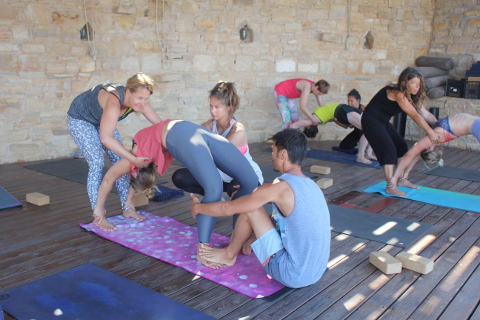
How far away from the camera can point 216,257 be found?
288 centimetres

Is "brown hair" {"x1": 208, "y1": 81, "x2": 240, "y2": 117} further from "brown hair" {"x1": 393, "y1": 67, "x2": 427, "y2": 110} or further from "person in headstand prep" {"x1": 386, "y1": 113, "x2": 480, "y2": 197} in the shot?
"person in headstand prep" {"x1": 386, "y1": 113, "x2": 480, "y2": 197}

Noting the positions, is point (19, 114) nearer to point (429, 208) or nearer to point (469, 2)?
point (429, 208)

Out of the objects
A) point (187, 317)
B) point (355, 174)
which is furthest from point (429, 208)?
point (187, 317)

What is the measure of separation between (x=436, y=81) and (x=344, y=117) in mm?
2624

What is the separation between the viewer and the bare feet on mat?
2873 millimetres

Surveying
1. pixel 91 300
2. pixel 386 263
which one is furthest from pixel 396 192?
pixel 91 300

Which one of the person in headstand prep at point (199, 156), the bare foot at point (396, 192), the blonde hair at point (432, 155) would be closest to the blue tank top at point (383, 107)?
the blonde hair at point (432, 155)

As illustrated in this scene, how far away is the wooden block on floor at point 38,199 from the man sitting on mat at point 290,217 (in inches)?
87.4

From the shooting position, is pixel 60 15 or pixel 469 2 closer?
pixel 60 15

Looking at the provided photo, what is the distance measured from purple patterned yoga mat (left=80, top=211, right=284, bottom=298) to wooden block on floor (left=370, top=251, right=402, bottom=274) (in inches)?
26.7

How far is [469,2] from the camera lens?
7820 millimetres

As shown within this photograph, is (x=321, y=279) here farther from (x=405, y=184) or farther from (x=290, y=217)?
(x=405, y=184)

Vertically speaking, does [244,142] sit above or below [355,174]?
above

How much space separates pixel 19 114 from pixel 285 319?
191 inches
